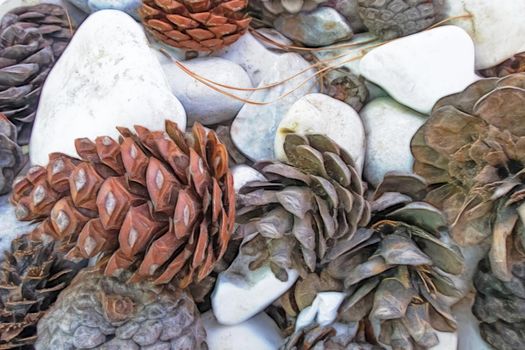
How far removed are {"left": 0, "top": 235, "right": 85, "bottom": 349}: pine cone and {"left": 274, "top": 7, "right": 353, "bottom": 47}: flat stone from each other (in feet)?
1.88

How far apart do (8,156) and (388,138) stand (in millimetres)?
643

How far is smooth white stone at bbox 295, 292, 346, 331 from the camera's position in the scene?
84 cm

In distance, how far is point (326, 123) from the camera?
93cm

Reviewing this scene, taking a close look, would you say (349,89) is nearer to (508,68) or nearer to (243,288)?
(508,68)

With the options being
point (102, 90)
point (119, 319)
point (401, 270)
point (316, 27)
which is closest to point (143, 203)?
point (119, 319)

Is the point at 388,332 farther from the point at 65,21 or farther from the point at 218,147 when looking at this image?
the point at 65,21

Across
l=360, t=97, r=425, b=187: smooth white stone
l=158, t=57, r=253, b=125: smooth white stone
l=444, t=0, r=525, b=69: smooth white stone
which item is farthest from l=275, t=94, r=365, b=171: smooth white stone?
l=444, t=0, r=525, b=69: smooth white stone

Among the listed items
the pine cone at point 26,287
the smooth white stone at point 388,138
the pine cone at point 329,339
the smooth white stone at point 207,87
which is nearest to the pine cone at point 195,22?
the smooth white stone at point 207,87

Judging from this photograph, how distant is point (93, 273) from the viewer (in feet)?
2.75

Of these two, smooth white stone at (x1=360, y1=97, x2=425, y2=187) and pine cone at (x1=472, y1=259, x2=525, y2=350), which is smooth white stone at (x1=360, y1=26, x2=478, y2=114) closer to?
smooth white stone at (x1=360, y1=97, x2=425, y2=187)

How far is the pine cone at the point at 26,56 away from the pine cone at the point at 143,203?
245 mm

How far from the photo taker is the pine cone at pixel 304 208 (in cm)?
78

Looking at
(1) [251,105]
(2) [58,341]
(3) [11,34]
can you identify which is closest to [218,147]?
(1) [251,105]

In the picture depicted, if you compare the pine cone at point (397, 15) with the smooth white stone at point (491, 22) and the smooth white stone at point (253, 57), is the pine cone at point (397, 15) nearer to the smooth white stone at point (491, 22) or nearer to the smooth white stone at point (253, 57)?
the smooth white stone at point (491, 22)
